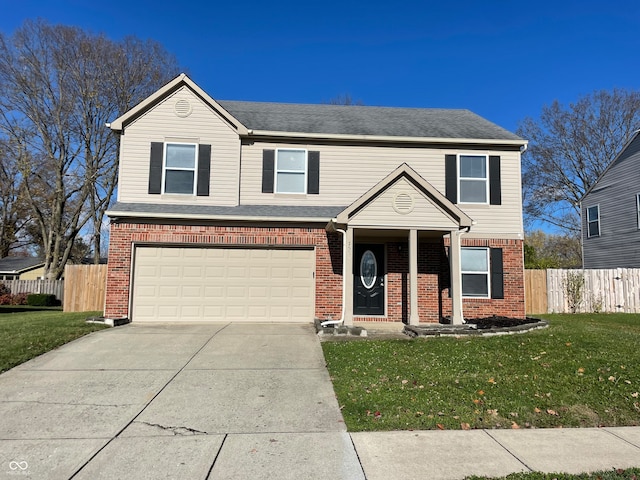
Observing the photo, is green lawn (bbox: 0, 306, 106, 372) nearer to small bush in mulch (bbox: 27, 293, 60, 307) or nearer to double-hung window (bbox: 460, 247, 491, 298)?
double-hung window (bbox: 460, 247, 491, 298)

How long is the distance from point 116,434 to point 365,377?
11.5ft

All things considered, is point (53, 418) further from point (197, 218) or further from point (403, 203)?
point (403, 203)

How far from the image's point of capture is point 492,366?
7.05m

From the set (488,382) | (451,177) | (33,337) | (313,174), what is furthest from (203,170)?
(488,382)

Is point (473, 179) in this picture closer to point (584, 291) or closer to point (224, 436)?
point (584, 291)

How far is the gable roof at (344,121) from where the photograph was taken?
12773 mm

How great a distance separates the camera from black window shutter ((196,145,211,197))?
497 inches

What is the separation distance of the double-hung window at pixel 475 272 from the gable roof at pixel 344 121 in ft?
11.4

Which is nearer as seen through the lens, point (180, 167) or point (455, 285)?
point (455, 285)

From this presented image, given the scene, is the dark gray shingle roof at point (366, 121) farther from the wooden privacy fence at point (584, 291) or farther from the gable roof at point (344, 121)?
the wooden privacy fence at point (584, 291)

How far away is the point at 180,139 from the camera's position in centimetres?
1273

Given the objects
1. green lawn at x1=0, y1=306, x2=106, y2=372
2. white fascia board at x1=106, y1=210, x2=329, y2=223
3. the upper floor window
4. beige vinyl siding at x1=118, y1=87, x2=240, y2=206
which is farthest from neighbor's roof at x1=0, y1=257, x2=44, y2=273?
the upper floor window

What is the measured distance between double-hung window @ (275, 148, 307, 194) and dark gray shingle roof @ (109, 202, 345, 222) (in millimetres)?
669

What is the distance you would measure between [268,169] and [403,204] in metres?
4.51
